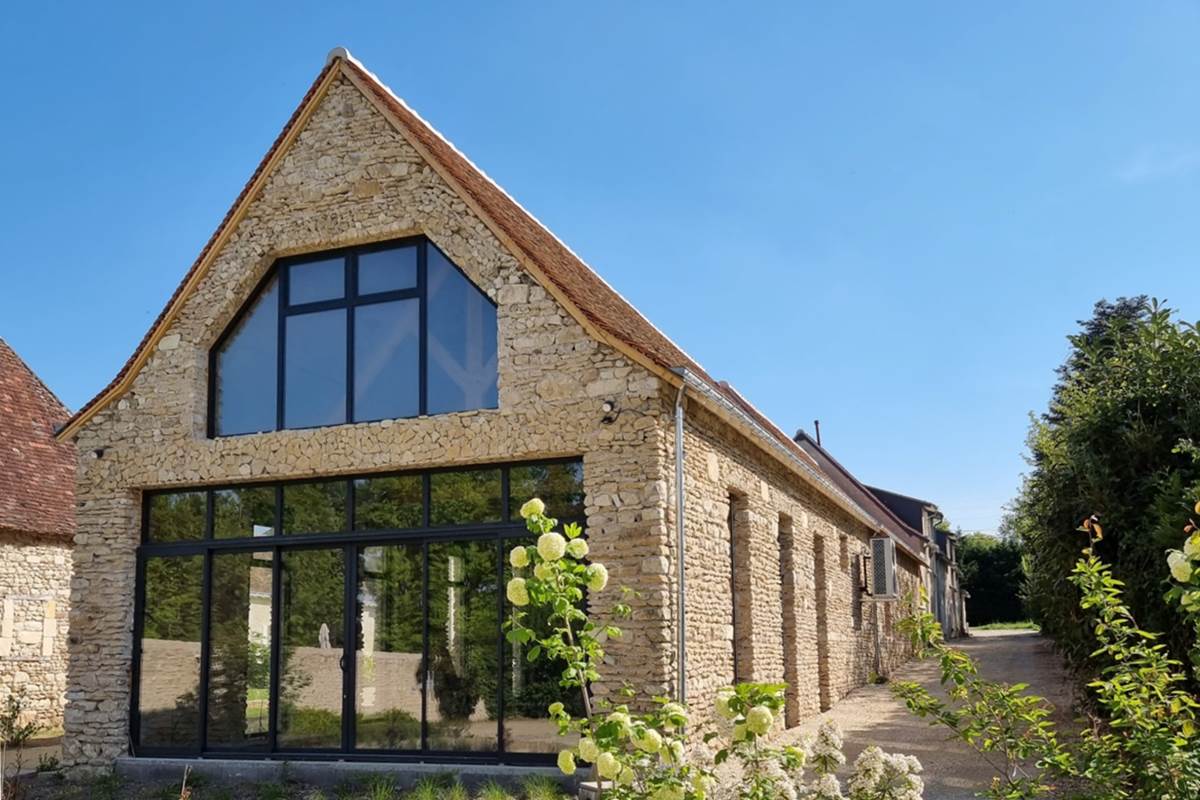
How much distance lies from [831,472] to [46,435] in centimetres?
2015

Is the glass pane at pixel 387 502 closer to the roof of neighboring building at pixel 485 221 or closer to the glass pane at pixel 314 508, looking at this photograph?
the glass pane at pixel 314 508

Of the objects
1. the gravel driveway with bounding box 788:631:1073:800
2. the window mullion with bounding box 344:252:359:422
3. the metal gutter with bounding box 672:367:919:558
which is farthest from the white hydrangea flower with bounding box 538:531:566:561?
the window mullion with bounding box 344:252:359:422

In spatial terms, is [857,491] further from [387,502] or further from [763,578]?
[387,502]

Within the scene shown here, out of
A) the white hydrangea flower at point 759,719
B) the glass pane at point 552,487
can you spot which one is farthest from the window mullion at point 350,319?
the white hydrangea flower at point 759,719

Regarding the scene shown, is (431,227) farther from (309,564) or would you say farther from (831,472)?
(831,472)

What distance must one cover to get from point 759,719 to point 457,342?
7.78m

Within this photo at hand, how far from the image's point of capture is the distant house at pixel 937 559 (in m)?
38.6

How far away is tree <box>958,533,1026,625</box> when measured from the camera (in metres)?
47.8

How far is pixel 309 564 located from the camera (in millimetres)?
11727

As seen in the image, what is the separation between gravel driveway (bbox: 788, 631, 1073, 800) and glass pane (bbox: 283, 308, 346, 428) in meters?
5.91

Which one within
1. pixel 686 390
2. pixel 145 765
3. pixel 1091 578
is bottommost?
pixel 145 765

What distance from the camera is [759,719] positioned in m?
4.09

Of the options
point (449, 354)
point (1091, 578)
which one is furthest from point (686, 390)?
point (1091, 578)

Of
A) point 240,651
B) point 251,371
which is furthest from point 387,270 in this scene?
point 240,651
